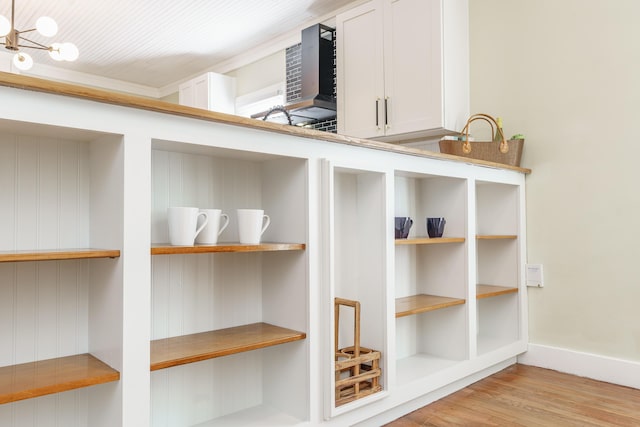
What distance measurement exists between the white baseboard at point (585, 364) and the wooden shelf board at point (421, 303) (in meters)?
0.71

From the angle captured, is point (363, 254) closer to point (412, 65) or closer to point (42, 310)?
point (42, 310)

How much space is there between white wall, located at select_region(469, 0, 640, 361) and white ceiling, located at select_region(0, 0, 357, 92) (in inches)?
65.1

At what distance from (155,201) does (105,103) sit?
1.34 ft

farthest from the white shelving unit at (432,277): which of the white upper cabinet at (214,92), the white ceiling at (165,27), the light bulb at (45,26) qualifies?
the white upper cabinet at (214,92)

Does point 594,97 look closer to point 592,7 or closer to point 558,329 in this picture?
point 592,7

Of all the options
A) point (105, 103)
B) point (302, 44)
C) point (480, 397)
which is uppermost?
point (302, 44)

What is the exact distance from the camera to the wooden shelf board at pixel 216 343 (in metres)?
1.33

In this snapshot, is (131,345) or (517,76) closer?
(131,345)

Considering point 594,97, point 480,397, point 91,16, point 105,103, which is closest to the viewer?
point 105,103

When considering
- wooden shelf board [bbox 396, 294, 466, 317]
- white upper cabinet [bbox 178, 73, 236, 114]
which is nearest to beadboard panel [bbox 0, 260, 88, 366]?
wooden shelf board [bbox 396, 294, 466, 317]

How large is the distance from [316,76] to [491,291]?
A: 2.09 m

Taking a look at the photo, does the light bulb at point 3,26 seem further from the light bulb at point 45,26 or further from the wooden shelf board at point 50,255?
the wooden shelf board at point 50,255

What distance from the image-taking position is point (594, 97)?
246cm

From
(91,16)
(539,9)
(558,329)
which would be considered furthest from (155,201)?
(91,16)
